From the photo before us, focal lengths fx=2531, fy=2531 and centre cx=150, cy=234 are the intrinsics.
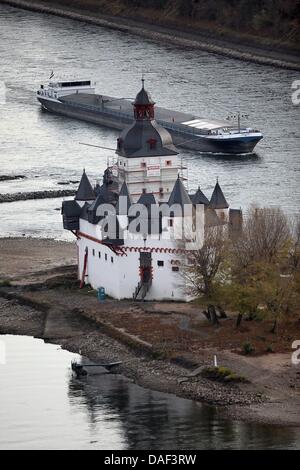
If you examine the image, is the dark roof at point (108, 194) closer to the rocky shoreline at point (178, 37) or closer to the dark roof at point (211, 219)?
the dark roof at point (211, 219)

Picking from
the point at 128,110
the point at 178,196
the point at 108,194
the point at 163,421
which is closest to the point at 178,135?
the point at 128,110

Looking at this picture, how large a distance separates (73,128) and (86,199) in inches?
1985

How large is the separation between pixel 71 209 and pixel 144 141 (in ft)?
13.4

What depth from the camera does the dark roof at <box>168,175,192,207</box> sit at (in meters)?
98.6

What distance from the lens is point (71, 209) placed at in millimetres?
103125

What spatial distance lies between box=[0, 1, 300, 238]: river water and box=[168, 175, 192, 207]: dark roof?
19826 mm

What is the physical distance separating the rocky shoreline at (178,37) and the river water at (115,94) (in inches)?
28.1

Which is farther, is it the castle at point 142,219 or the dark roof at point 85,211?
the dark roof at point 85,211

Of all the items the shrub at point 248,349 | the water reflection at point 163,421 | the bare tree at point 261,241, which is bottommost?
the water reflection at point 163,421

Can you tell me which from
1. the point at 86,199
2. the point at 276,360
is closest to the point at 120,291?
the point at 86,199

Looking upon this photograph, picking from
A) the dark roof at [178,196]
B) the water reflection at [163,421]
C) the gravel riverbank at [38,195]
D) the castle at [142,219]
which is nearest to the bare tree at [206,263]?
the castle at [142,219]

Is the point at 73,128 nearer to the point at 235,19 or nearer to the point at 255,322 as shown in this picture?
the point at 235,19

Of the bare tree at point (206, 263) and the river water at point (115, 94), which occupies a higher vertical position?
the river water at point (115, 94)

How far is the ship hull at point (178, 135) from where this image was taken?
141m
